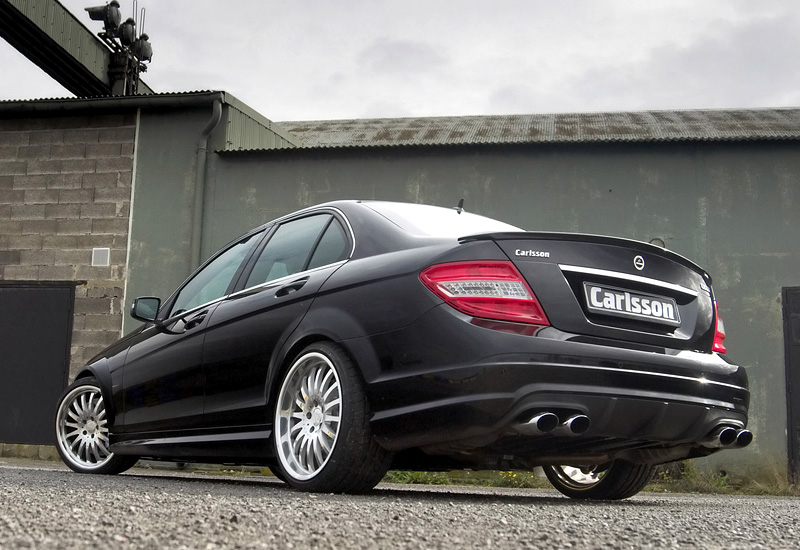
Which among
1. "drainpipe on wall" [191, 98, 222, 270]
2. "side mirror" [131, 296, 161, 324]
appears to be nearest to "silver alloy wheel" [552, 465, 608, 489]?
"side mirror" [131, 296, 161, 324]

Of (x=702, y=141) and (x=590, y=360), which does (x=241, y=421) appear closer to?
(x=590, y=360)

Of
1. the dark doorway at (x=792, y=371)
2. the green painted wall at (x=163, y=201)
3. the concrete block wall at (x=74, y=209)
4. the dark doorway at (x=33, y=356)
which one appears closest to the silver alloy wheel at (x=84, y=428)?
the green painted wall at (x=163, y=201)

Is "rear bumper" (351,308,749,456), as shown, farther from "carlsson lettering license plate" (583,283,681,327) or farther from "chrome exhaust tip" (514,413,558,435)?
"carlsson lettering license plate" (583,283,681,327)

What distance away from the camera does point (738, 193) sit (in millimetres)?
11039

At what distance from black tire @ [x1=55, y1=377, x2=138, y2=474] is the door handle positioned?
86.7 inches

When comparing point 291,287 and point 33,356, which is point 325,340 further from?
point 33,356

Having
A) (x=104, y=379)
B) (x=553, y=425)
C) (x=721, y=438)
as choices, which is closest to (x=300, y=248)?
(x=553, y=425)

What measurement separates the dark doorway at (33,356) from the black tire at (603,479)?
8.31 metres

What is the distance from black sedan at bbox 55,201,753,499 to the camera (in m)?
3.92

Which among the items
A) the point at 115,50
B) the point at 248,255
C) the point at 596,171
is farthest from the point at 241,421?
the point at 115,50

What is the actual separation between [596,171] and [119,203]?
19.8ft

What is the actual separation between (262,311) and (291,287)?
0.26 metres

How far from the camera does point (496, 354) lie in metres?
3.87

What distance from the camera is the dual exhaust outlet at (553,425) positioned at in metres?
3.83
